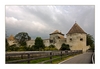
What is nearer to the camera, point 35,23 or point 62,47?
point 35,23

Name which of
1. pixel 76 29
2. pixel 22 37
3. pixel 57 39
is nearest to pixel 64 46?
pixel 57 39

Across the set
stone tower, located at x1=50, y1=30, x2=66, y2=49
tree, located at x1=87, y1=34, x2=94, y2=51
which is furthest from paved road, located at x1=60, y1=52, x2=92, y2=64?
stone tower, located at x1=50, y1=30, x2=66, y2=49

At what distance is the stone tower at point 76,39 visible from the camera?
335 inches

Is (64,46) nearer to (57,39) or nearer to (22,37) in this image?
(57,39)

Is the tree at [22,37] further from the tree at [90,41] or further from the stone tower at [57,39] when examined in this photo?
the tree at [90,41]

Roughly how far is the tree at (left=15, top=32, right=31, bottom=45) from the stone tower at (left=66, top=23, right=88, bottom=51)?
179cm

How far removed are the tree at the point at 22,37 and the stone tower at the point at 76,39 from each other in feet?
5.86

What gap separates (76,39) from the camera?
9.21m

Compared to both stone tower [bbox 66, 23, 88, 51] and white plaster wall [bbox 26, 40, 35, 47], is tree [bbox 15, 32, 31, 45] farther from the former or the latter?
stone tower [bbox 66, 23, 88, 51]

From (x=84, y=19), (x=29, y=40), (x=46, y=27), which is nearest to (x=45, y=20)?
(x=46, y=27)
